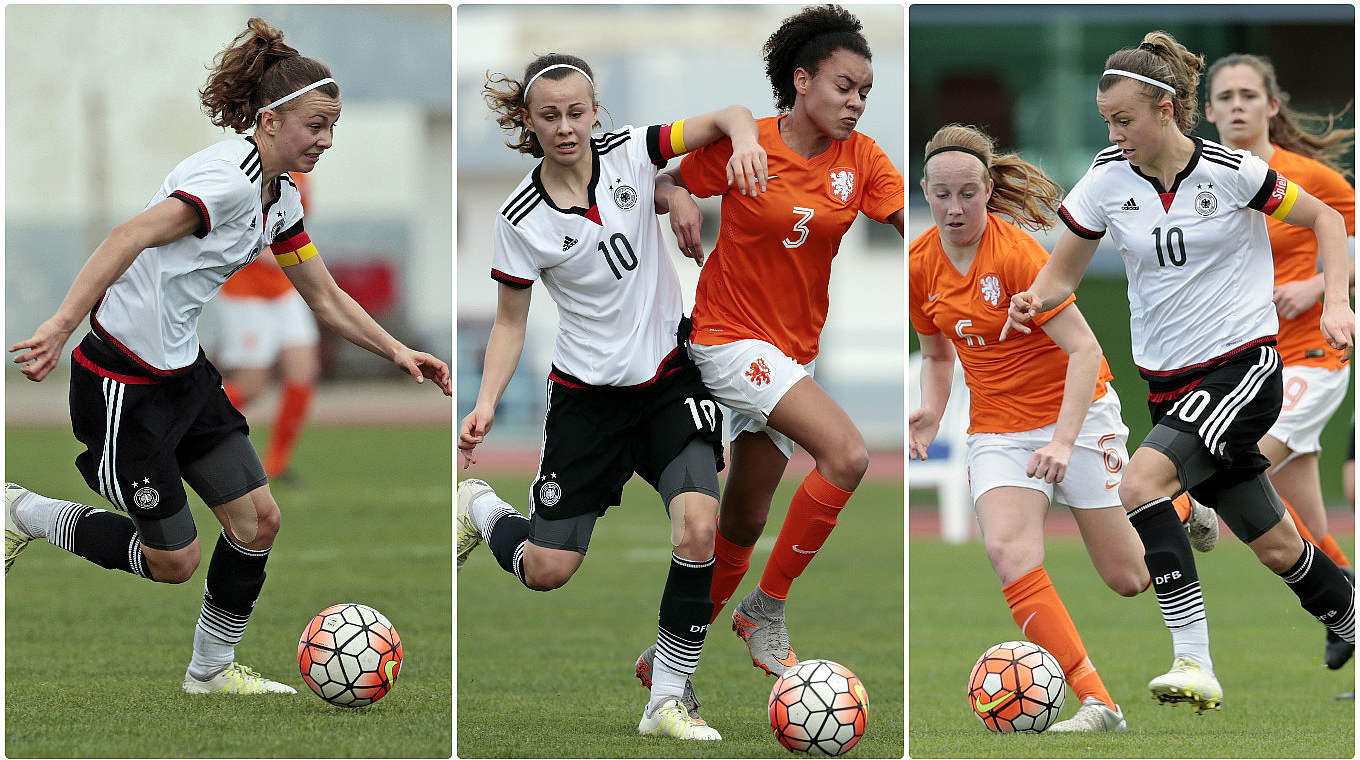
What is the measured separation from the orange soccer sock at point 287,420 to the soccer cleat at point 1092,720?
7309mm

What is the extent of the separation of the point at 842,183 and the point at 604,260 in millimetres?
814

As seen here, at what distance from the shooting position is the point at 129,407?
4504 millimetres

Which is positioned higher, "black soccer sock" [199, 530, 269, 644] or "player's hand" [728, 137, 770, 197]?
"player's hand" [728, 137, 770, 197]

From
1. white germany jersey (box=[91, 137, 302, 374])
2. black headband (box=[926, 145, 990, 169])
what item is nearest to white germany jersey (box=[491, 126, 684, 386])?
white germany jersey (box=[91, 137, 302, 374])

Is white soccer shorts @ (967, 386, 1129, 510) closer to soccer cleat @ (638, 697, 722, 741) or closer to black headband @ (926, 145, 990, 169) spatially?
black headband @ (926, 145, 990, 169)


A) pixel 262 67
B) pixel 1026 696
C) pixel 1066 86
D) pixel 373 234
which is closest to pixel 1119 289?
pixel 1066 86

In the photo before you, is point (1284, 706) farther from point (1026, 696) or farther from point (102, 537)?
point (102, 537)

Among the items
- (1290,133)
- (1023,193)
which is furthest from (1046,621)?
(1290,133)

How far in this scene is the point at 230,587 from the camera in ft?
15.9

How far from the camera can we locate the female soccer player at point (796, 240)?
461 cm

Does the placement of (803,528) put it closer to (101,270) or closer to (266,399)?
(101,270)

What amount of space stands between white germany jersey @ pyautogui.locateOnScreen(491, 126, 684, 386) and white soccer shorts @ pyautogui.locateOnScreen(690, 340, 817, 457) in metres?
0.15

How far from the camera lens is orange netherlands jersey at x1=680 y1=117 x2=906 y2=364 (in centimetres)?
469

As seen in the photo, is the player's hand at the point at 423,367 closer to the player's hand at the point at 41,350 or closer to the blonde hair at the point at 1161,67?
the player's hand at the point at 41,350
